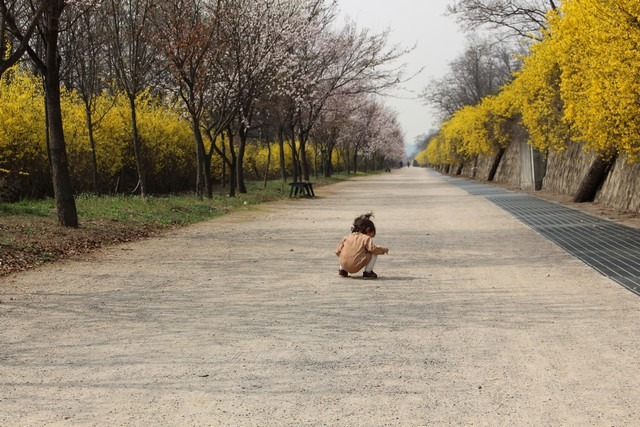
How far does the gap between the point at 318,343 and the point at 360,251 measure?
3249 mm

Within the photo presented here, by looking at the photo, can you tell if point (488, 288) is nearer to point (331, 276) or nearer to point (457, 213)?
point (331, 276)

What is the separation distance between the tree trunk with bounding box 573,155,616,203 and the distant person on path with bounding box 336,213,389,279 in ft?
44.5

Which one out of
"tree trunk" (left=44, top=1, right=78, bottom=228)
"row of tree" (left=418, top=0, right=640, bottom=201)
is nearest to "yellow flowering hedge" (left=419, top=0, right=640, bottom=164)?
"row of tree" (left=418, top=0, right=640, bottom=201)

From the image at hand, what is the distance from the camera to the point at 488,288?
7.91m

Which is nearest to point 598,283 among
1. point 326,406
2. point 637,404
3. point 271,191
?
point 637,404

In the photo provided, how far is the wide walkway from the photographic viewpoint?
13.1ft

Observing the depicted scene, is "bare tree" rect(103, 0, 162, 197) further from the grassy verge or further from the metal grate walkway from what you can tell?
the metal grate walkway

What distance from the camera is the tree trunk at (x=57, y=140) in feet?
42.9

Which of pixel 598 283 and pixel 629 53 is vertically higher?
pixel 629 53

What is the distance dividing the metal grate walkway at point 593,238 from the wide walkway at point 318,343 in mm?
358

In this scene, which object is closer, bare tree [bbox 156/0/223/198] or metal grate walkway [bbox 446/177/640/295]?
metal grate walkway [bbox 446/177/640/295]

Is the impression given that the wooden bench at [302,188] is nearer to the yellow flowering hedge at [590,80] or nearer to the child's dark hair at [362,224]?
the yellow flowering hedge at [590,80]

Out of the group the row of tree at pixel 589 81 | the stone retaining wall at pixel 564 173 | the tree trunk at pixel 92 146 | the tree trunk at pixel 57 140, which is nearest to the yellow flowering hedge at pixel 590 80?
the row of tree at pixel 589 81

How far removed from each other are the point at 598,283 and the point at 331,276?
3.00 m
